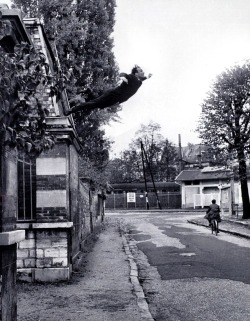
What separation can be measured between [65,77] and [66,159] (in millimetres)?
5488

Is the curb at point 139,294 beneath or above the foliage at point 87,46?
beneath

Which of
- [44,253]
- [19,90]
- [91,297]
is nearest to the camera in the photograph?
[19,90]

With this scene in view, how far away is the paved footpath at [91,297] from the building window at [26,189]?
1.53 m

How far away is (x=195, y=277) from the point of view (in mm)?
10109

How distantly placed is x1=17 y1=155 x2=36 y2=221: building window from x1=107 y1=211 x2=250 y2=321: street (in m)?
2.86

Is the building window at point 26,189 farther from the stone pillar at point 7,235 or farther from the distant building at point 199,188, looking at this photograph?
the distant building at point 199,188

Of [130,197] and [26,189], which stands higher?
[26,189]

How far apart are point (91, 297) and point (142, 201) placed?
49.1 m

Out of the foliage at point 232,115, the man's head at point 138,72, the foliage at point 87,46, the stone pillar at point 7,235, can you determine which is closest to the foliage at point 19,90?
the stone pillar at point 7,235

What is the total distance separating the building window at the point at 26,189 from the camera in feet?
32.6

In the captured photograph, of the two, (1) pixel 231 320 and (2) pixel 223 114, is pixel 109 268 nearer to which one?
(1) pixel 231 320

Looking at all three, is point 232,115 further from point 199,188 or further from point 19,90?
point 199,188

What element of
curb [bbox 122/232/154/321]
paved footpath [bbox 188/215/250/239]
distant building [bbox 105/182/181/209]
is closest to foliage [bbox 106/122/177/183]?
distant building [bbox 105/182/181/209]

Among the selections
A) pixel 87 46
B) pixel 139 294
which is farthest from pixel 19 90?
pixel 87 46
